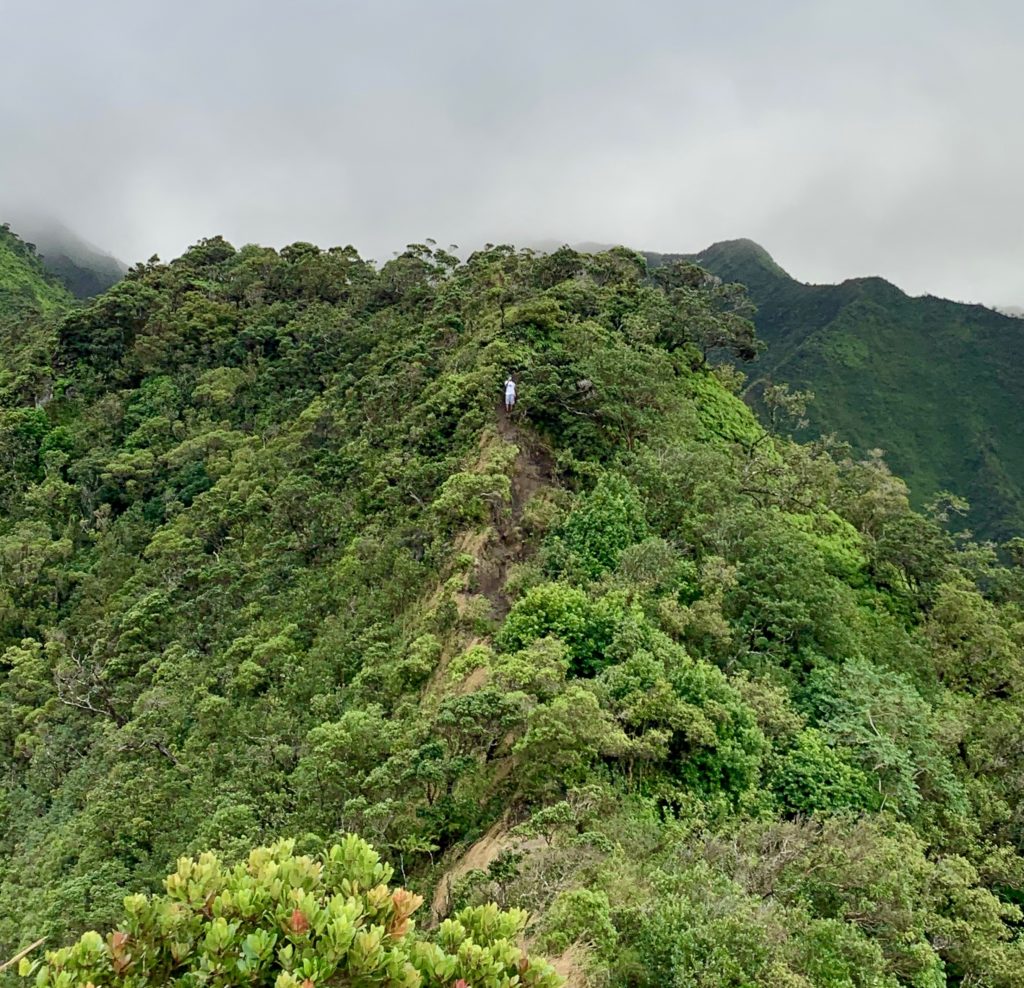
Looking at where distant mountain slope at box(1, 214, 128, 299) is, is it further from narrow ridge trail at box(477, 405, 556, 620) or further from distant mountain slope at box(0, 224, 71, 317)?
narrow ridge trail at box(477, 405, 556, 620)

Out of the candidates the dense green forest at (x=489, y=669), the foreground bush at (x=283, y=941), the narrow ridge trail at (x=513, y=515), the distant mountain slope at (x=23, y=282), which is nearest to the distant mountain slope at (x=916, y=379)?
the dense green forest at (x=489, y=669)

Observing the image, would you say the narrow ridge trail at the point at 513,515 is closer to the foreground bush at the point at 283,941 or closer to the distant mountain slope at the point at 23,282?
the foreground bush at the point at 283,941

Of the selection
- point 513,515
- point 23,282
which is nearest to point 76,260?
point 23,282

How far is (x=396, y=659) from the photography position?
15289 millimetres

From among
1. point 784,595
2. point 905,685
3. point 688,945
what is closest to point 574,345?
point 784,595

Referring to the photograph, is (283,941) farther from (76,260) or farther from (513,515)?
(76,260)

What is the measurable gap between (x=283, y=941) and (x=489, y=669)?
28.7ft

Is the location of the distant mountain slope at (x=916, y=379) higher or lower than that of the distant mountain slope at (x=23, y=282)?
higher

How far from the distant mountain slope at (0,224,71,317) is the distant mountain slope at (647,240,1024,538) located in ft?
209

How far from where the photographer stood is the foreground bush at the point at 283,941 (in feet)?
11.9

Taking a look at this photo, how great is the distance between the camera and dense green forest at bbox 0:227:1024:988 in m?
6.87

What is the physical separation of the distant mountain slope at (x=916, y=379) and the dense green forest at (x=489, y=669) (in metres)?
42.3

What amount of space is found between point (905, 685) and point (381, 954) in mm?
14191

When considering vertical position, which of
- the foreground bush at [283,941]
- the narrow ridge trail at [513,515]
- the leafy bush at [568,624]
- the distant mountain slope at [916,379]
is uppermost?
the distant mountain slope at [916,379]
